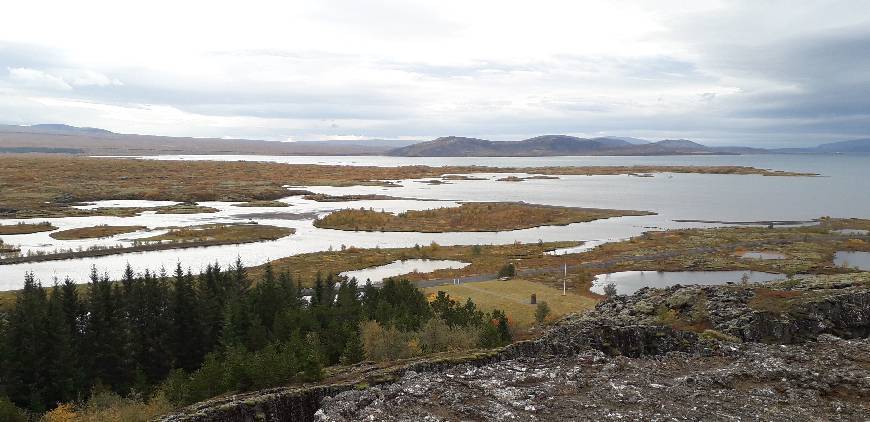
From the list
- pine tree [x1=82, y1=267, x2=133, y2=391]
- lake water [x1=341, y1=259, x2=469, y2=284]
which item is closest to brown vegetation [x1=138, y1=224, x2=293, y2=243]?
lake water [x1=341, y1=259, x2=469, y2=284]

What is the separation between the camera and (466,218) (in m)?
114

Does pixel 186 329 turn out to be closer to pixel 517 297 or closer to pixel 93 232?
pixel 517 297

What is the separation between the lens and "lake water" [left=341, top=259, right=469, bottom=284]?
2611 inches

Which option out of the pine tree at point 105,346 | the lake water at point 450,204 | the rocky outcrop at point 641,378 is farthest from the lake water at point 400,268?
the rocky outcrop at point 641,378

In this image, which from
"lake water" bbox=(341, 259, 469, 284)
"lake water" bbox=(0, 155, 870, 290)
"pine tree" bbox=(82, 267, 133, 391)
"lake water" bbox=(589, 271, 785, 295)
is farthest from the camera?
"lake water" bbox=(0, 155, 870, 290)

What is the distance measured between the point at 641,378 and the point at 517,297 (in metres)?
32.1

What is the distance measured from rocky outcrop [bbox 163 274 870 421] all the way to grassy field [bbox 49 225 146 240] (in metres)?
80.4

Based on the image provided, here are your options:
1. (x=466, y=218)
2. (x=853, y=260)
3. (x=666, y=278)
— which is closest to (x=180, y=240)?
(x=466, y=218)

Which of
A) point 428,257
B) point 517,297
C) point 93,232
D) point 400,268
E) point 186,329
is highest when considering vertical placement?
point 93,232

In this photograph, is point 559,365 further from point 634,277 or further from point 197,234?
point 197,234

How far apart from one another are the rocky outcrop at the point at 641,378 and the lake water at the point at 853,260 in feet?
172

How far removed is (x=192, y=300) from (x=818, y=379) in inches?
1538

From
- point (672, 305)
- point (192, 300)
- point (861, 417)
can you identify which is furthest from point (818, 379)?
point (192, 300)

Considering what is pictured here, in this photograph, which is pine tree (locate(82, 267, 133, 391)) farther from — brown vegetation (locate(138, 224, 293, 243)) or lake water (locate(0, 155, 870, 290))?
brown vegetation (locate(138, 224, 293, 243))
